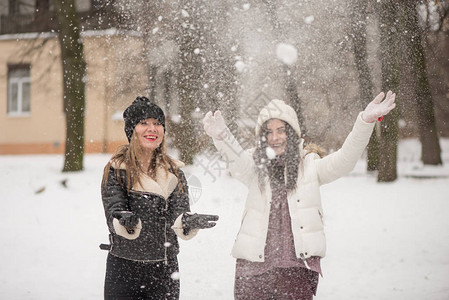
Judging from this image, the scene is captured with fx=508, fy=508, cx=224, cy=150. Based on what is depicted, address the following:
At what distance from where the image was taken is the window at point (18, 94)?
16594mm

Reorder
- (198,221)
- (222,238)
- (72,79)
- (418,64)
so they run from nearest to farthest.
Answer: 1. (198,221)
2. (418,64)
3. (222,238)
4. (72,79)

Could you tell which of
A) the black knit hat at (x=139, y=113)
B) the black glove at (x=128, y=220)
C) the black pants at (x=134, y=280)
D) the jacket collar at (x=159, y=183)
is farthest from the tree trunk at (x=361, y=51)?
the black glove at (x=128, y=220)

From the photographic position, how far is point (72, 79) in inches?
334

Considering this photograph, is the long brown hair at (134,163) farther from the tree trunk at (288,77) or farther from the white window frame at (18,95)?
the white window frame at (18,95)

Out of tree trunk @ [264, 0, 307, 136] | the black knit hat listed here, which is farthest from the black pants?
tree trunk @ [264, 0, 307, 136]

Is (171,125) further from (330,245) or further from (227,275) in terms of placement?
(330,245)

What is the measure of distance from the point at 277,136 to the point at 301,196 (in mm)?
370

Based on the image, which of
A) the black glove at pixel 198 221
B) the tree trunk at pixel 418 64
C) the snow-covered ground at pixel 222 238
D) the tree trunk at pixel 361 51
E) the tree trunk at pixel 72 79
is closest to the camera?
the black glove at pixel 198 221

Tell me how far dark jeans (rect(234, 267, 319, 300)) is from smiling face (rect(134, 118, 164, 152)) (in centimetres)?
87

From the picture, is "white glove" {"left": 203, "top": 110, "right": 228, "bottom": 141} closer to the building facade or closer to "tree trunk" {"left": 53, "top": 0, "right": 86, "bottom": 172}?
the building facade

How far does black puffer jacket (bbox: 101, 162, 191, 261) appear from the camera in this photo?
2533 mm

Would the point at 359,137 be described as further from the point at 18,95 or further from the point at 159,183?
the point at 18,95

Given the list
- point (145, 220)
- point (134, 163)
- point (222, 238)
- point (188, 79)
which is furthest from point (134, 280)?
point (188, 79)

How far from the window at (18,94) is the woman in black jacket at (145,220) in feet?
49.4
